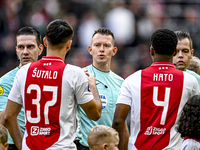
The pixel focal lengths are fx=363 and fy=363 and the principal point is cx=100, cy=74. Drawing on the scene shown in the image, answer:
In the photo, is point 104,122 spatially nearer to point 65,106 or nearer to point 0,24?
point 65,106

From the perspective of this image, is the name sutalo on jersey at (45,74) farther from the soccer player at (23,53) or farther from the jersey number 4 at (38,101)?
the soccer player at (23,53)

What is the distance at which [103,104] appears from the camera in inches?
204

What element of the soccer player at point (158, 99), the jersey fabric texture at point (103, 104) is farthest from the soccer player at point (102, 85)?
the soccer player at point (158, 99)

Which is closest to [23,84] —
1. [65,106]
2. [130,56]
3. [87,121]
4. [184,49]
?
[65,106]

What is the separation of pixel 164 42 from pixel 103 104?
5.06 ft

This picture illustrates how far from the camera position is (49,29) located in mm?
3822

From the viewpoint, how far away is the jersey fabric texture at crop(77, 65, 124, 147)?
5.05 m

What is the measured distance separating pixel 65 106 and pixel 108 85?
1742 millimetres

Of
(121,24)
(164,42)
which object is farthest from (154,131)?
(121,24)

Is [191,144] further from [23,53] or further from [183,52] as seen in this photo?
[23,53]

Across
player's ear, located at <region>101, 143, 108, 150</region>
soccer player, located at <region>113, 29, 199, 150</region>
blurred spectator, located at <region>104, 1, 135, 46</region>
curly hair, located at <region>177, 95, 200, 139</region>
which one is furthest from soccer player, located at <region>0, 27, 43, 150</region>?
blurred spectator, located at <region>104, 1, 135, 46</region>

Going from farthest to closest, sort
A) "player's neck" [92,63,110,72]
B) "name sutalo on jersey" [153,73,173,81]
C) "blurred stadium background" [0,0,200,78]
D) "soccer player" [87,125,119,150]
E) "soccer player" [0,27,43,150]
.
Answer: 1. "blurred stadium background" [0,0,200,78]
2. "player's neck" [92,63,110,72]
3. "soccer player" [0,27,43,150]
4. "name sutalo on jersey" [153,73,173,81]
5. "soccer player" [87,125,119,150]

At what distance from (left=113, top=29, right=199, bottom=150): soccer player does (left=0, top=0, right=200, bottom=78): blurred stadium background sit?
297 inches

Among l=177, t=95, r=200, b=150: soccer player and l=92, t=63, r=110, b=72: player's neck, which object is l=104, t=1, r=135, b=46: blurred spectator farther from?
l=177, t=95, r=200, b=150: soccer player
